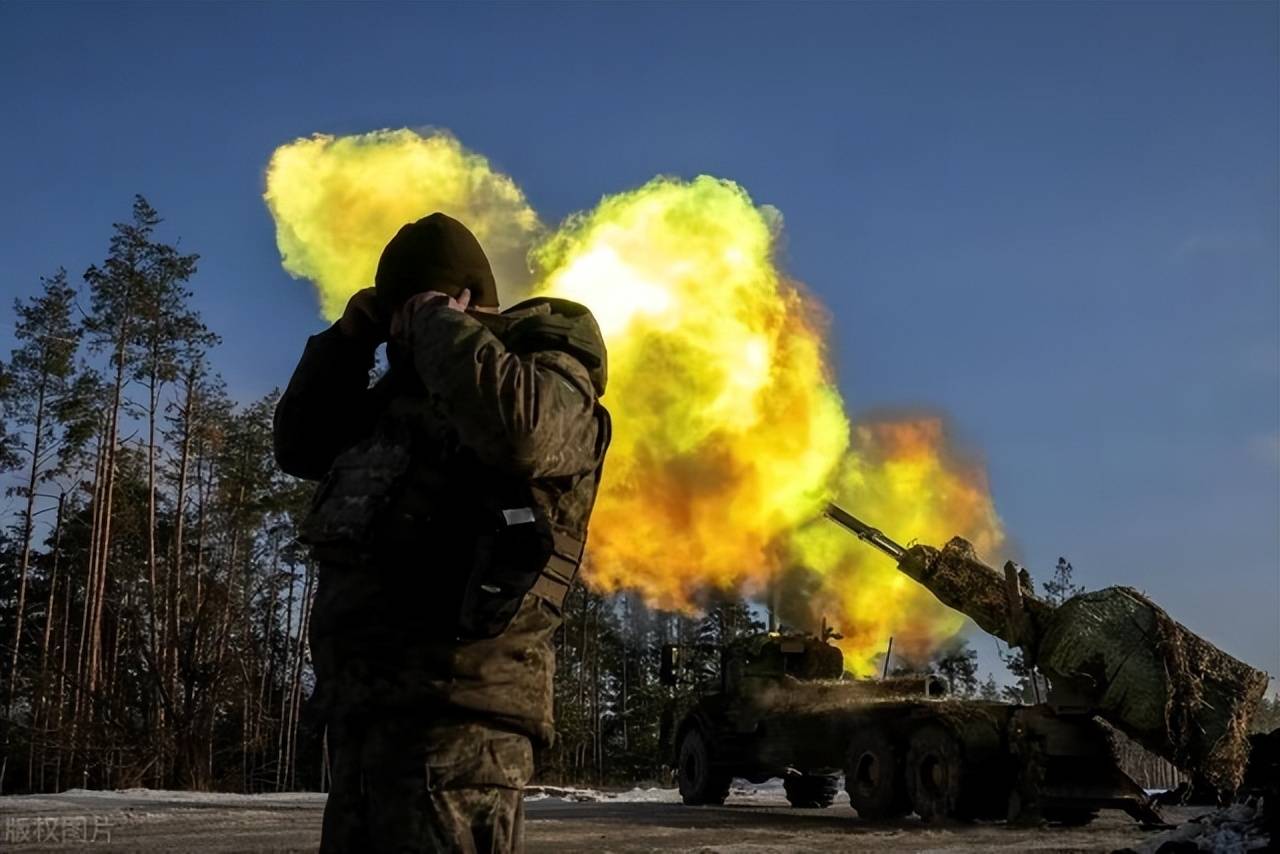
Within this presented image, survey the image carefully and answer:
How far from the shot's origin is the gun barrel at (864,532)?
16.8 meters

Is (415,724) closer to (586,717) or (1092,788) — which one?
(1092,788)

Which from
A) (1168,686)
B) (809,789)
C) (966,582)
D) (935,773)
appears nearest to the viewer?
(1168,686)

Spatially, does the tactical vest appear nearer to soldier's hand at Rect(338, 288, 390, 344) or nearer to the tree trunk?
soldier's hand at Rect(338, 288, 390, 344)

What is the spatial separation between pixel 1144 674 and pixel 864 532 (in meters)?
5.12

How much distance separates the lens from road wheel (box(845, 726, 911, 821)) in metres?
14.3

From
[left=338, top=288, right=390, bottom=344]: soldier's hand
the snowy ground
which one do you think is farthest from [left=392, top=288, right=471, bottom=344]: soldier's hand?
the snowy ground

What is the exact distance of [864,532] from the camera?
17.6 meters

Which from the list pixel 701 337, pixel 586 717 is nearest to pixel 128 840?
pixel 701 337

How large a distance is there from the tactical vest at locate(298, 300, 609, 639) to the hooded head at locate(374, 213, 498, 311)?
132 millimetres

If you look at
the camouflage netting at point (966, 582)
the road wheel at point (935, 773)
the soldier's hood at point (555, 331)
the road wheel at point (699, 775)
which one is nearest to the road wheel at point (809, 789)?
→ the road wheel at point (699, 775)

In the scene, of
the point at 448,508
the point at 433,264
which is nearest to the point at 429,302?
the point at 433,264

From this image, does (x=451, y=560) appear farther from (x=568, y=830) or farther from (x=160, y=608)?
(x=160, y=608)

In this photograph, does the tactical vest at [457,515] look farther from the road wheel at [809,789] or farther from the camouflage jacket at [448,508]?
the road wheel at [809,789]

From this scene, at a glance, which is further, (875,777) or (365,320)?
(875,777)
